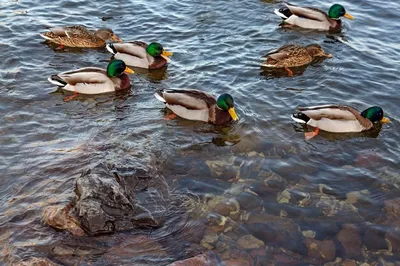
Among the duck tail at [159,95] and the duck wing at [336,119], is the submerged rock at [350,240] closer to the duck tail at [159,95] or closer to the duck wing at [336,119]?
the duck wing at [336,119]

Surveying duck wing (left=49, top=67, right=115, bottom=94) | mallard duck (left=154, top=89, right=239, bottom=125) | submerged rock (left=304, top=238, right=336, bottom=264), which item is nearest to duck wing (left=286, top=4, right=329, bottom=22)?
mallard duck (left=154, top=89, right=239, bottom=125)

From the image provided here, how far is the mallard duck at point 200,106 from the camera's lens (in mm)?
10672

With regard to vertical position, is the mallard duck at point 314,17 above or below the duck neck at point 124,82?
above

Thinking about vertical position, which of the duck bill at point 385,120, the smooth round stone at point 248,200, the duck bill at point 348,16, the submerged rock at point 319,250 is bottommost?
the submerged rock at point 319,250

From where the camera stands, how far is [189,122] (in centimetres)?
1100

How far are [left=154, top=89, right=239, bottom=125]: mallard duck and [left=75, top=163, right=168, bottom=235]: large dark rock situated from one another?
275 cm

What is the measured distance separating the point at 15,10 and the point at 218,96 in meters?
8.16

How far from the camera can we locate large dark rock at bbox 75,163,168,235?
724 cm

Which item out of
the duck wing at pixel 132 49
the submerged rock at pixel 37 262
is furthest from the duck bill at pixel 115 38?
the submerged rock at pixel 37 262

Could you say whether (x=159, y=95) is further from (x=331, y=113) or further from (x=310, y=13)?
(x=310, y=13)

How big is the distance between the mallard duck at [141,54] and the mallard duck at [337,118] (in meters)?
4.29

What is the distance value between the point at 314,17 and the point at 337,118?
608cm

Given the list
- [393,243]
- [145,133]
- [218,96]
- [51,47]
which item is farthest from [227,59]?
[393,243]

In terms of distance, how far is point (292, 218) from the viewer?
7.93 metres
